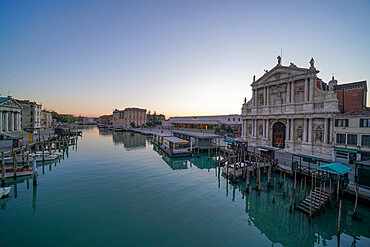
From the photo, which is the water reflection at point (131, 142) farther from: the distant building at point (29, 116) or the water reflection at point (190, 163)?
the distant building at point (29, 116)

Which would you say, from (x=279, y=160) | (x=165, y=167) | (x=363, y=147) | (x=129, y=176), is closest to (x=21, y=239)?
(x=129, y=176)

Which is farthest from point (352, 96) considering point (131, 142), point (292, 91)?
point (131, 142)

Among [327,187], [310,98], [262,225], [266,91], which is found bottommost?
[262,225]

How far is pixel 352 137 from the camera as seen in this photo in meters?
20.5

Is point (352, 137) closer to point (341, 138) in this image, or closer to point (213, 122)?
point (341, 138)

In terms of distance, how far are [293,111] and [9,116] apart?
2490 inches

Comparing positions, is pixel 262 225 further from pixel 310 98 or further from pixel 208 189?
pixel 310 98

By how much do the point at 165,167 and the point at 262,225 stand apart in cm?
1626

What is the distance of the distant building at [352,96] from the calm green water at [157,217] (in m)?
19.7

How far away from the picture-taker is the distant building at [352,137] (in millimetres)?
19172

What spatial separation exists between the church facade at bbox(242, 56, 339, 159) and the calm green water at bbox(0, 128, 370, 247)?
560 inches

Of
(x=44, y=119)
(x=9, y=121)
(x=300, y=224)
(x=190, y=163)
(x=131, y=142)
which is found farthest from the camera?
(x=44, y=119)

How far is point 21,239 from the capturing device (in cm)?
991

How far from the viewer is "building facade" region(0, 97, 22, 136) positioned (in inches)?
1536
